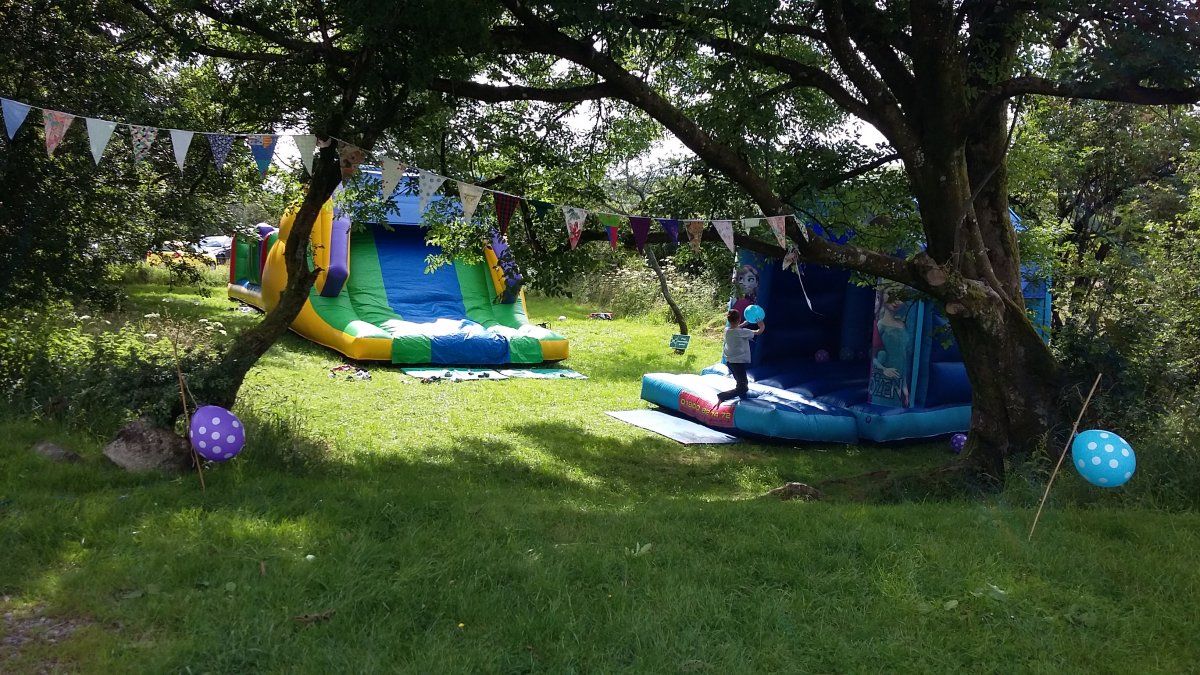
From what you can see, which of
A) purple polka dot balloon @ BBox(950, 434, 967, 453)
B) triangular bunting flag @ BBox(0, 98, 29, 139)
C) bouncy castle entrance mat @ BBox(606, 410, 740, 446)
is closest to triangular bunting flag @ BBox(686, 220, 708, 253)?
bouncy castle entrance mat @ BBox(606, 410, 740, 446)

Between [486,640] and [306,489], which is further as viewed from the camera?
[306,489]

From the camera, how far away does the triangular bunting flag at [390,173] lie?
21.9 feet

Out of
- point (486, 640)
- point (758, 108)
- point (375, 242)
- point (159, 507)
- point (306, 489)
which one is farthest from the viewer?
point (375, 242)

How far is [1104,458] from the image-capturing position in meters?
5.00

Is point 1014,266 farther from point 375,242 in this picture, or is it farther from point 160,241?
point 375,242

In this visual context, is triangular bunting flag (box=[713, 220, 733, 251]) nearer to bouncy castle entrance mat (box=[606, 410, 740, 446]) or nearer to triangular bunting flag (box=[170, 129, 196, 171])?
bouncy castle entrance mat (box=[606, 410, 740, 446])

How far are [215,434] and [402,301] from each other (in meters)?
9.95

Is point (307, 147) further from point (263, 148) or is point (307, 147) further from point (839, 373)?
point (839, 373)

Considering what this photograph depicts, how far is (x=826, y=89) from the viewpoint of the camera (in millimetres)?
7562

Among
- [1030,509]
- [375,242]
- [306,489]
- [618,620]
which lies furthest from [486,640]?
[375,242]

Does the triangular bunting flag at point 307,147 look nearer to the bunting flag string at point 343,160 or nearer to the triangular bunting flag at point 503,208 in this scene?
the bunting flag string at point 343,160

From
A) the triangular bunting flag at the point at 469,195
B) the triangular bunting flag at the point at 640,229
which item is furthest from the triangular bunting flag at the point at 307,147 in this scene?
the triangular bunting flag at the point at 640,229

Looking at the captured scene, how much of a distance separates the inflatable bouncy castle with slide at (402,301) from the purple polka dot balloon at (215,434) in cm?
713

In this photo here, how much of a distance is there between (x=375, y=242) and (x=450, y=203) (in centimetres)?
746
